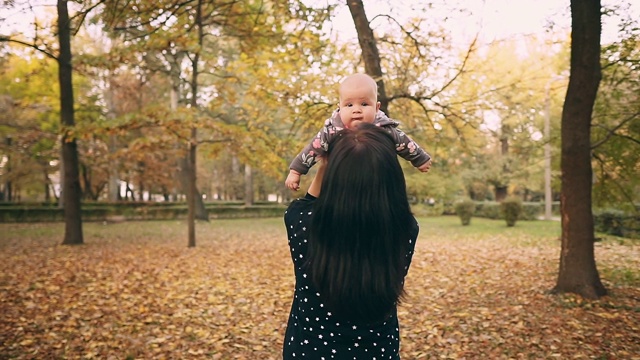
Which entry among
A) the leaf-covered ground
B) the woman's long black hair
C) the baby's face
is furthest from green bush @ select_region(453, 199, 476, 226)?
the woman's long black hair

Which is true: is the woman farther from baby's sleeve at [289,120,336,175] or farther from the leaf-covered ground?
the leaf-covered ground

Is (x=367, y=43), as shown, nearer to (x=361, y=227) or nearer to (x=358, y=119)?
(x=358, y=119)

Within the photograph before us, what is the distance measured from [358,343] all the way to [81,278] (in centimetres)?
797

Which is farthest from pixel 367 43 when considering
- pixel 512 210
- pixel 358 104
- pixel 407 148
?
pixel 512 210

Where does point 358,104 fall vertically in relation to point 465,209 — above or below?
above

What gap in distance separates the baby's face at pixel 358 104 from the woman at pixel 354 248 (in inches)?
12.0

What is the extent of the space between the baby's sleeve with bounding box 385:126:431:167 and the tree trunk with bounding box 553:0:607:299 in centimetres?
528

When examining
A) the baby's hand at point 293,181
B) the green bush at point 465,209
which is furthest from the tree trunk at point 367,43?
the green bush at point 465,209

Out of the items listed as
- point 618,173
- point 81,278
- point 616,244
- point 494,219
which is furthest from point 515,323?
point 494,219

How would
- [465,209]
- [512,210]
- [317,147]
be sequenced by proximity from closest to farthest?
[317,147]
[512,210]
[465,209]

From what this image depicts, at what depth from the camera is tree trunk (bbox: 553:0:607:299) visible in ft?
19.5

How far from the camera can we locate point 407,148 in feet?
5.62

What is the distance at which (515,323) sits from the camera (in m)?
5.45

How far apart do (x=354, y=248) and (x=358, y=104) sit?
664 mm
